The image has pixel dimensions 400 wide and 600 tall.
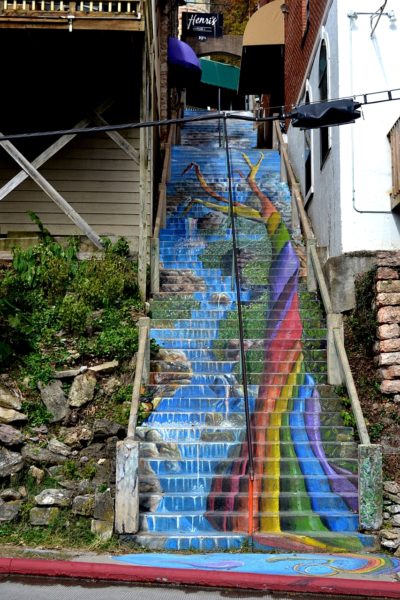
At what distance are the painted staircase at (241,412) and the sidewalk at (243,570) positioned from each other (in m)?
0.34

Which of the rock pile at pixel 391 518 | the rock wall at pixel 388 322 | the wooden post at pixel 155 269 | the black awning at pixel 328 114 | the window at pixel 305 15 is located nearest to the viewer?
the rock pile at pixel 391 518

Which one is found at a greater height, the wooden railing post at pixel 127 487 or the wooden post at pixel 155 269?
the wooden post at pixel 155 269

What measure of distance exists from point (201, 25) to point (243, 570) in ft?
127

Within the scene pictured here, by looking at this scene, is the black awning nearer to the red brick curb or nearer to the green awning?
the red brick curb

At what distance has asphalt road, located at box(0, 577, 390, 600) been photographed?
5.70 meters

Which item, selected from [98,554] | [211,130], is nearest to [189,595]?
[98,554]

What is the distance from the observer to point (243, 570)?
20.3 feet

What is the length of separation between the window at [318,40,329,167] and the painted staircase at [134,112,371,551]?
72.3 inches

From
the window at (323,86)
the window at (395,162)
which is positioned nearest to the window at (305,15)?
the window at (323,86)

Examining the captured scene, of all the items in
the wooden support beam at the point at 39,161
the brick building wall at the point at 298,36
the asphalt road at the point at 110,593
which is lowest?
the asphalt road at the point at 110,593

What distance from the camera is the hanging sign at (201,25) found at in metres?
39.3

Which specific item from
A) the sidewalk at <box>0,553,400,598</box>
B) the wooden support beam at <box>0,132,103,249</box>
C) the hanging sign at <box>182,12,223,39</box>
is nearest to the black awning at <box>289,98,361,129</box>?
the sidewalk at <box>0,553,400,598</box>

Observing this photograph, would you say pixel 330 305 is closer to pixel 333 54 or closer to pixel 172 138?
pixel 333 54

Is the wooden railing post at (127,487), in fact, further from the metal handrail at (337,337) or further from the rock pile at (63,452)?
the metal handrail at (337,337)
